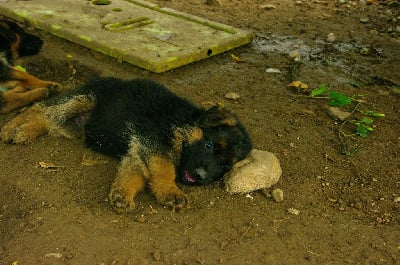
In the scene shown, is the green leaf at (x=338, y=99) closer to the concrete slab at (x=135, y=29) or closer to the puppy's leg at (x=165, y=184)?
the concrete slab at (x=135, y=29)

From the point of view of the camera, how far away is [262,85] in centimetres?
577

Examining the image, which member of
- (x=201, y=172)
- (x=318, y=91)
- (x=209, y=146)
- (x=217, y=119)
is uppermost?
(x=217, y=119)

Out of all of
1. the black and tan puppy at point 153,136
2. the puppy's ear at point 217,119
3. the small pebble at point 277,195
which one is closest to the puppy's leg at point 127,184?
the black and tan puppy at point 153,136

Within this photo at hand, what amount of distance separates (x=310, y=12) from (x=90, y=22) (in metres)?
3.56

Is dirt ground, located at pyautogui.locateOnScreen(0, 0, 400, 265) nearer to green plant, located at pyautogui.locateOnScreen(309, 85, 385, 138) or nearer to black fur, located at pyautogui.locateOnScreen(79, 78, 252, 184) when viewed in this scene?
green plant, located at pyautogui.locateOnScreen(309, 85, 385, 138)

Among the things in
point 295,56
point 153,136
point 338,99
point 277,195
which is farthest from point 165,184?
point 295,56

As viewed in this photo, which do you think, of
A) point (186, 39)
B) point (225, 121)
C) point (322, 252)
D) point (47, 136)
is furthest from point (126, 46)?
point (322, 252)

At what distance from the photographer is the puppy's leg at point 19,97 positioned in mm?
4953

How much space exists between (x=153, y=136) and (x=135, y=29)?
306cm

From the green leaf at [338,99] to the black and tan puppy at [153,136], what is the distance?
168cm

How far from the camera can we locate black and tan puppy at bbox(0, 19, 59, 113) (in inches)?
197

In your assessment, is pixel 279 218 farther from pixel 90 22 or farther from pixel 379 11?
pixel 379 11

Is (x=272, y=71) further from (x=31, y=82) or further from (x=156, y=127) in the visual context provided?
(x=31, y=82)

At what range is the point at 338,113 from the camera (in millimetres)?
5164
